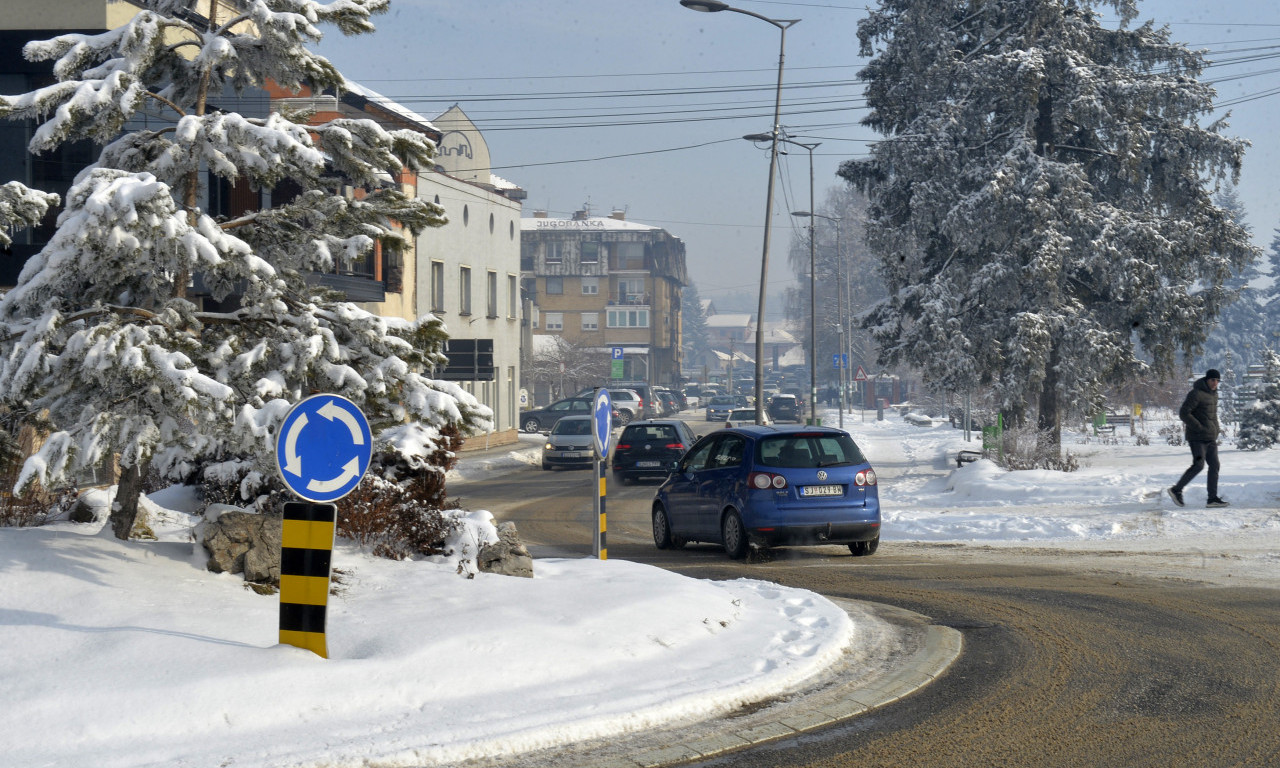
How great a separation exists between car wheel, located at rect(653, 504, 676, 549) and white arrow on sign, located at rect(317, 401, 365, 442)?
29.8ft

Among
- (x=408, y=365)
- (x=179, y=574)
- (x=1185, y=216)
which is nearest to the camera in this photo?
(x=179, y=574)

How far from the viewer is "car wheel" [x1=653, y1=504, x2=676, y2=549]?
15.6 m

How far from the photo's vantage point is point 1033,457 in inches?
981

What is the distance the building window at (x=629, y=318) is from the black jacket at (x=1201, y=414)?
10030 cm

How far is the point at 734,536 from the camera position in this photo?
552 inches

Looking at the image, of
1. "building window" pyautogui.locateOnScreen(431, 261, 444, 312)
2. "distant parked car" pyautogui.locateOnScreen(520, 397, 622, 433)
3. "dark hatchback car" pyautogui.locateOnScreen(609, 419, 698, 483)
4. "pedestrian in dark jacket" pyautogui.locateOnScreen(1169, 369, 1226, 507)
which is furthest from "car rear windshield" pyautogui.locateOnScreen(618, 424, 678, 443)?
"distant parked car" pyautogui.locateOnScreen(520, 397, 622, 433)

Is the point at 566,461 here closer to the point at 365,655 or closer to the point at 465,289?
the point at 465,289

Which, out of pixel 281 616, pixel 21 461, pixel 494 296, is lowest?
pixel 281 616

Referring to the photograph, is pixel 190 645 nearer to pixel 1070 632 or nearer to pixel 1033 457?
pixel 1070 632

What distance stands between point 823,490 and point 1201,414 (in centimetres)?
670

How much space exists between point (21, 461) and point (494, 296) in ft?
137

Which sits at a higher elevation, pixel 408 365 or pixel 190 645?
pixel 408 365

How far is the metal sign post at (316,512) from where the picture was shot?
6668mm

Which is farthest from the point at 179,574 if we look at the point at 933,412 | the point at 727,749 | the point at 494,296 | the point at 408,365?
the point at 933,412
